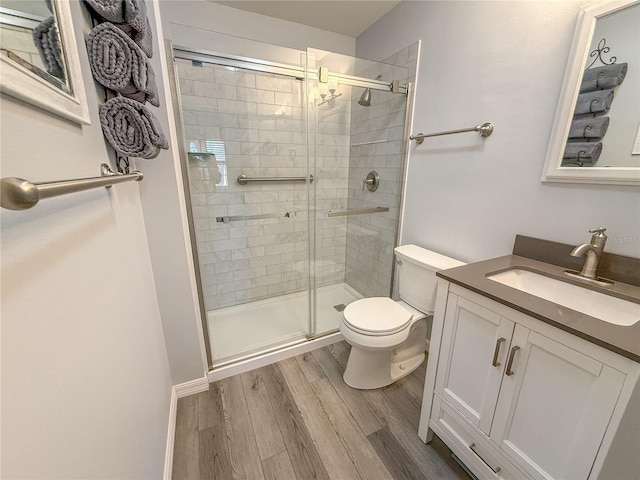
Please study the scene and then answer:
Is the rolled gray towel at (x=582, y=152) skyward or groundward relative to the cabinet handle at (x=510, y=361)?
skyward

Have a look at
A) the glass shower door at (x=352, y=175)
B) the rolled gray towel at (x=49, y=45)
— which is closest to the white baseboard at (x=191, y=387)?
the glass shower door at (x=352, y=175)

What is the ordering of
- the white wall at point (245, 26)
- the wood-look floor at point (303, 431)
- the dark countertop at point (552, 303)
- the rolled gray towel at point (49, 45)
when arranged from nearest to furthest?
the rolled gray towel at point (49, 45) < the dark countertop at point (552, 303) < the wood-look floor at point (303, 431) < the white wall at point (245, 26)

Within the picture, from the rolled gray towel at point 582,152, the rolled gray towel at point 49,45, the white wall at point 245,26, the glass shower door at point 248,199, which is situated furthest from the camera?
the glass shower door at point 248,199

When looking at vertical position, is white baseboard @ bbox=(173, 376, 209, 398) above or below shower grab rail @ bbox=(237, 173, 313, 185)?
below

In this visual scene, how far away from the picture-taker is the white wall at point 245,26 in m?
Answer: 1.79

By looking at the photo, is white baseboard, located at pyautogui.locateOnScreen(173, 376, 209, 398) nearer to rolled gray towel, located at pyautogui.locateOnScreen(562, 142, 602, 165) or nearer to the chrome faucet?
the chrome faucet

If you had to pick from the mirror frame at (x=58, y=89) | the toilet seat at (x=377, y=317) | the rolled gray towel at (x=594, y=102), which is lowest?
the toilet seat at (x=377, y=317)

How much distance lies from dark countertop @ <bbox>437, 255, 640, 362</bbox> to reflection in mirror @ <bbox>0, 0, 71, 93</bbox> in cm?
128

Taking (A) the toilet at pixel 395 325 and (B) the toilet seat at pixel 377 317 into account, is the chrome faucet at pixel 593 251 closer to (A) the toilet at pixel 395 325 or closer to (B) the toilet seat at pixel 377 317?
(A) the toilet at pixel 395 325

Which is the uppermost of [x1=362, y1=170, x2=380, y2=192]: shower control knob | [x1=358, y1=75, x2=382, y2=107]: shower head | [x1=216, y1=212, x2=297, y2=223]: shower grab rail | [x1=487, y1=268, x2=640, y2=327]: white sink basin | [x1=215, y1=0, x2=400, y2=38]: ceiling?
[x1=215, y1=0, x2=400, y2=38]: ceiling

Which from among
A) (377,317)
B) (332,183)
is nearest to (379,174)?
(332,183)

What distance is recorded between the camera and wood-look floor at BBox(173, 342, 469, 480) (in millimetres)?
1173

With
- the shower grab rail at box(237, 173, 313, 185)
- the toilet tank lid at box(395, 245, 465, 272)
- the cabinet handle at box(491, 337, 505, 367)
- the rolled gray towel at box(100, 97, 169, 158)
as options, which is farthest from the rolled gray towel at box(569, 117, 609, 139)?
the shower grab rail at box(237, 173, 313, 185)

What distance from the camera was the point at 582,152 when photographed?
1.07 meters
